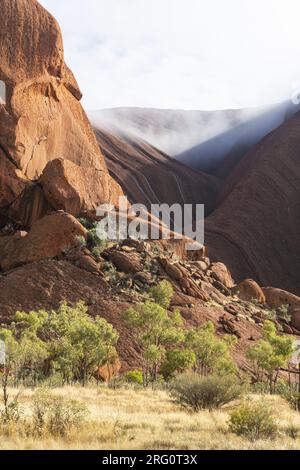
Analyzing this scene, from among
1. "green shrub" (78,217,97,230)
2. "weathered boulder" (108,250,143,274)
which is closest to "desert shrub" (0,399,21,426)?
"weathered boulder" (108,250,143,274)

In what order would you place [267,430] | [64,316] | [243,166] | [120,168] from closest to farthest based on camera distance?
[267,430] < [64,316] < [120,168] < [243,166]

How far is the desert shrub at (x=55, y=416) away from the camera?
10820mm

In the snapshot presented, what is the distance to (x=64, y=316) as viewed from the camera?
29.9 metres

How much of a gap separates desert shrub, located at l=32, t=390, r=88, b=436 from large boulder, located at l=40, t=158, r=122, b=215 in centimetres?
3325

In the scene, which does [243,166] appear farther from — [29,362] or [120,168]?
[29,362]

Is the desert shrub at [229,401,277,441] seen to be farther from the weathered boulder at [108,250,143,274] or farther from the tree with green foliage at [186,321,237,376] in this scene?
the weathered boulder at [108,250,143,274]

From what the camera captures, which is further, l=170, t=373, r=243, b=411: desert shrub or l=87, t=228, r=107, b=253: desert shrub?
l=87, t=228, r=107, b=253: desert shrub

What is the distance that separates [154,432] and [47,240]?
1172 inches

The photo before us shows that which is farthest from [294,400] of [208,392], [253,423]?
[253,423]

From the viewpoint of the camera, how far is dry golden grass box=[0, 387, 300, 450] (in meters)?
9.65

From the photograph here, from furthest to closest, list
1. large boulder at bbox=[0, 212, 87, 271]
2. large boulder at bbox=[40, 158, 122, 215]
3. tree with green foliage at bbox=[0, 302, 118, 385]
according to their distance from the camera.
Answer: large boulder at bbox=[40, 158, 122, 215] → large boulder at bbox=[0, 212, 87, 271] → tree with green foliage at bbox=[0, 302, 118, 385]

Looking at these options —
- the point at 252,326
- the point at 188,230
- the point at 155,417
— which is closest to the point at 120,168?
the point at 188,230

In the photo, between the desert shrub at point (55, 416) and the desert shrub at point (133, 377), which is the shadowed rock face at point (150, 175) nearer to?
the desert shrub at point (133, 377)
